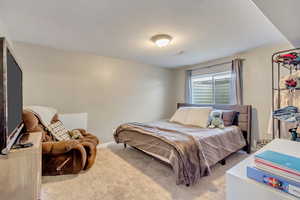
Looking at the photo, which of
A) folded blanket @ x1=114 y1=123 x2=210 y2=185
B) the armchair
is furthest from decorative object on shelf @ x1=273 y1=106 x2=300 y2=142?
the armchair

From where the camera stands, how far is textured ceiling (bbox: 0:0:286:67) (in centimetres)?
170

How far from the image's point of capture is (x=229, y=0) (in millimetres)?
1595

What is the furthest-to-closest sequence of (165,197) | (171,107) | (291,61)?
1. (171,107)
2. (291,61)
3. (165,197)

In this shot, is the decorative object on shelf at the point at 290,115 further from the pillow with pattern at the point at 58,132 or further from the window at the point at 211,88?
the pillow with pattern at the point at 58,132

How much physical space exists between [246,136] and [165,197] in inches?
88.0

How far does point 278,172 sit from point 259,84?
9.40 ft

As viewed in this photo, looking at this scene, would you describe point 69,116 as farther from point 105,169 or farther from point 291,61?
point 291,61

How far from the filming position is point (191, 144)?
199cm

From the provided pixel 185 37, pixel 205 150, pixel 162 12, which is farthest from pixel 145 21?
pixel 205 150

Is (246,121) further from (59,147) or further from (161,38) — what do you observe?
(59,147)

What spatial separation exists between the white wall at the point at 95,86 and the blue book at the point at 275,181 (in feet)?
11.0

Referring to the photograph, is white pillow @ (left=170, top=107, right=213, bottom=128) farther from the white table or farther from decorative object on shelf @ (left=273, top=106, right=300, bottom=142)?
the white table

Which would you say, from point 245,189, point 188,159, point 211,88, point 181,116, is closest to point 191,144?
point 188,159

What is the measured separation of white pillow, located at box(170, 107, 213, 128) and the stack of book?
7.17 ft
